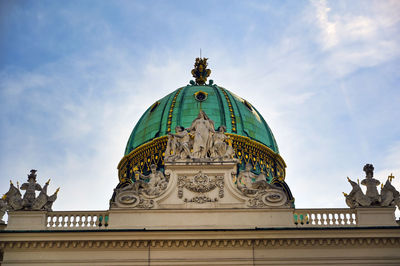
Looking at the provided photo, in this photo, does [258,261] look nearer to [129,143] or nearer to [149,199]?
[149,199]

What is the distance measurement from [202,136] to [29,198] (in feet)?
20.9

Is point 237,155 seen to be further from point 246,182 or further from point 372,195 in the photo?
point 372,195

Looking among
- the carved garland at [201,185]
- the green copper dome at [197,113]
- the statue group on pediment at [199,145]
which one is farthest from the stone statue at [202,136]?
the green copper dome at [197,113]

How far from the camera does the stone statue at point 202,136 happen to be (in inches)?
979

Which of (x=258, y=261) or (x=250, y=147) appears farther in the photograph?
(x=250, y=147)

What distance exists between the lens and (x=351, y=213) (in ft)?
78.6

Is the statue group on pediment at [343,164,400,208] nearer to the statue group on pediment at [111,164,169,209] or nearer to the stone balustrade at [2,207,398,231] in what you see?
the stone balustrade at [2,207,398,231]

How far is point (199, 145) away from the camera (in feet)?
82.0

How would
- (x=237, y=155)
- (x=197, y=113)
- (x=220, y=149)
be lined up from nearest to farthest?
1. (x=220, y=149)
2. (x=237, y=155)
3. (x=197, y=113)

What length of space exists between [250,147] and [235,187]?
26.5ft

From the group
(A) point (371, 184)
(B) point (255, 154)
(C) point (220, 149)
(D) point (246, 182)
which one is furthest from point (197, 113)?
(A) point (371, 184)

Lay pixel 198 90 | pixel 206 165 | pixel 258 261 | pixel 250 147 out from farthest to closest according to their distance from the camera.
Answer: pixel 198 90, pixel 250 147, pixel 206 165, pixel 258 261

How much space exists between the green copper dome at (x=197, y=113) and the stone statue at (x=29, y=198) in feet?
29.2

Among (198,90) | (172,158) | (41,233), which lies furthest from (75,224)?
(198,90)
